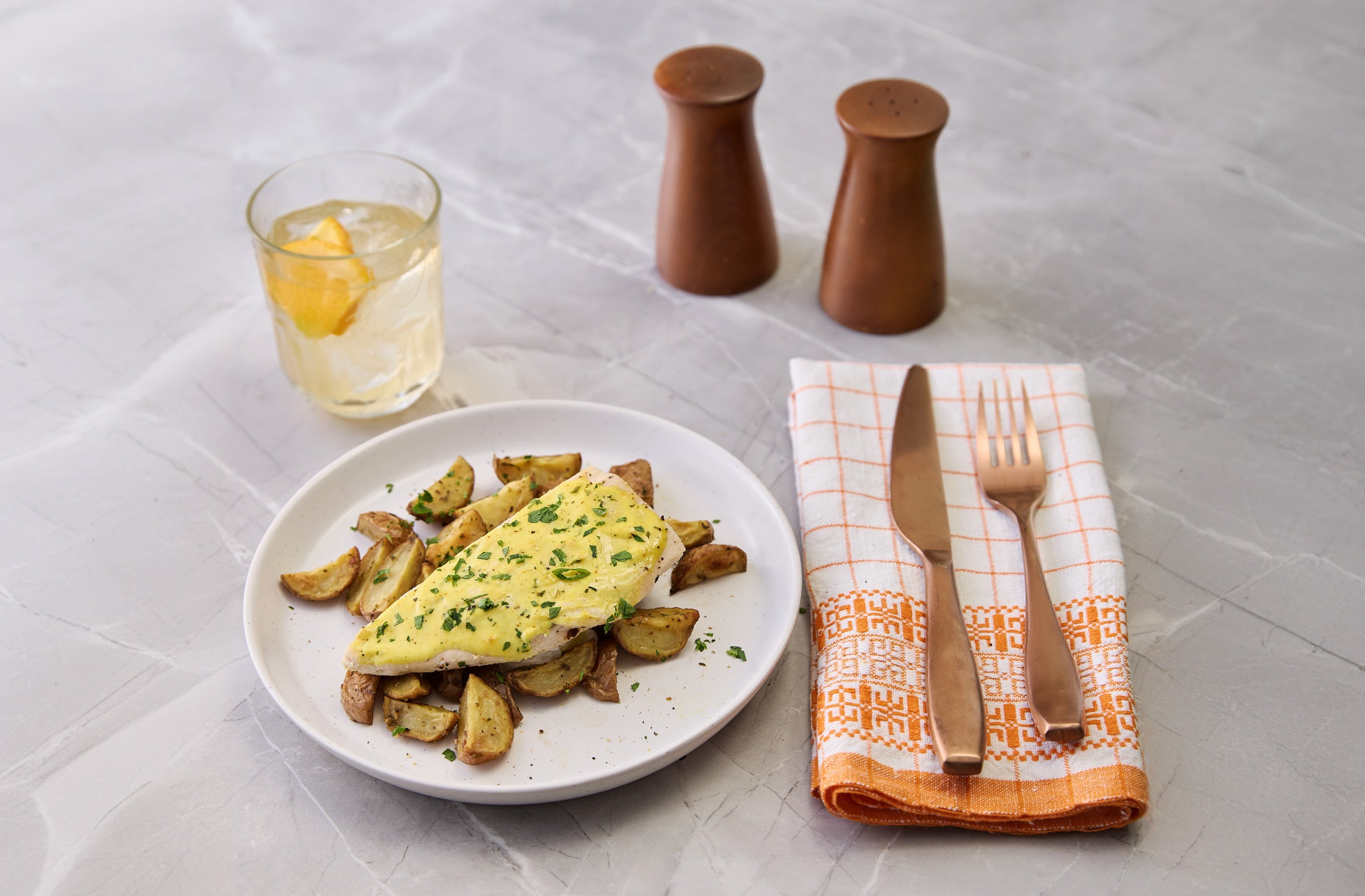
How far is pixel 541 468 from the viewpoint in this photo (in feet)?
5.54

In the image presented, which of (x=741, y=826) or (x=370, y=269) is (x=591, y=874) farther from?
(x=370, y=269)

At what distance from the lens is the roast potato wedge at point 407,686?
1383 millimetres

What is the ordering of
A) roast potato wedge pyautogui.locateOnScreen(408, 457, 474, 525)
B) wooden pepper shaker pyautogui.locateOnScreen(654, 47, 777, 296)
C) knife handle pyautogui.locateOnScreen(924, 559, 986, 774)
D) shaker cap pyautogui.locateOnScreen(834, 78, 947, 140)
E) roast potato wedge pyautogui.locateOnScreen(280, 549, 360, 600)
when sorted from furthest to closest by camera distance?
wooden pepper shaker pyautogui.locateOnScreen(654, 47, 777, 296)
shaker cap pyautogui.locateOnScreen(834, 78, 947, 140)
roast potato wedge pyautogui.locateOnScreen(408, 457, 474, 525)
roast potato wedge pyautogui.locateOnScreen(280, 549, 360, 600)
knife handle pyautogui.locateOnScreen(924, 559, 986, 774)

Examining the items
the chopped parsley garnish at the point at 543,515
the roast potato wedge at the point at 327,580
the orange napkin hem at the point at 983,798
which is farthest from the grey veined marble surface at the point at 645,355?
the chopped parsley garnish at the point at 543,515

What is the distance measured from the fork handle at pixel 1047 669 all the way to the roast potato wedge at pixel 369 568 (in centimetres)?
86

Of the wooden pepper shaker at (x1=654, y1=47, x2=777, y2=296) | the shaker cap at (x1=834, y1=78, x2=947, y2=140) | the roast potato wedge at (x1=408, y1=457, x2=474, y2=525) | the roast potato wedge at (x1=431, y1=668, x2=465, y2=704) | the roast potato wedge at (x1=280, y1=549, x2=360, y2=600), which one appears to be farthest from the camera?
the wooden pepper shaker at (x1=654, y1=47, x2=777, y2=296)

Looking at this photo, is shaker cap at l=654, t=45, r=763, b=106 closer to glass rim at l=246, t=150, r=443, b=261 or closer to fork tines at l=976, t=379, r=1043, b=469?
glass rim at l=246, t=150, r=443, b=261

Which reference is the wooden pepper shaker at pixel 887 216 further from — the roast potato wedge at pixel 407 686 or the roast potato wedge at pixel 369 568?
the roast potato wedge at pixel 407 686

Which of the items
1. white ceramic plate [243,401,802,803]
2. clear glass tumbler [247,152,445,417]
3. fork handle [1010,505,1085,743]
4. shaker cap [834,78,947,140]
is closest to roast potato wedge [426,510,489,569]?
white ceramic plate [243,401,802,803]

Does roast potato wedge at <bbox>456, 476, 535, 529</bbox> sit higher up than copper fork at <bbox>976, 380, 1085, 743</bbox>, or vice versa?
copper fork at <bbox>976, 380, 1085, 743</bbox>

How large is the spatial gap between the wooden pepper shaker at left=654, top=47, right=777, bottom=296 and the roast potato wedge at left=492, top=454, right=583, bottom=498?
61cm

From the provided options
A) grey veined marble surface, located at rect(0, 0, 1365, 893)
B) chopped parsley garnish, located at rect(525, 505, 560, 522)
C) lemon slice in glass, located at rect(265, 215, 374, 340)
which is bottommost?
grey veined marble surface, located at rect(0, 0, 1365, 893)

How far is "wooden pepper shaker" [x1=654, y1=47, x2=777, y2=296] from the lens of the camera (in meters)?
1.94

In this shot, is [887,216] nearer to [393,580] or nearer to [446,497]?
[446,497]
